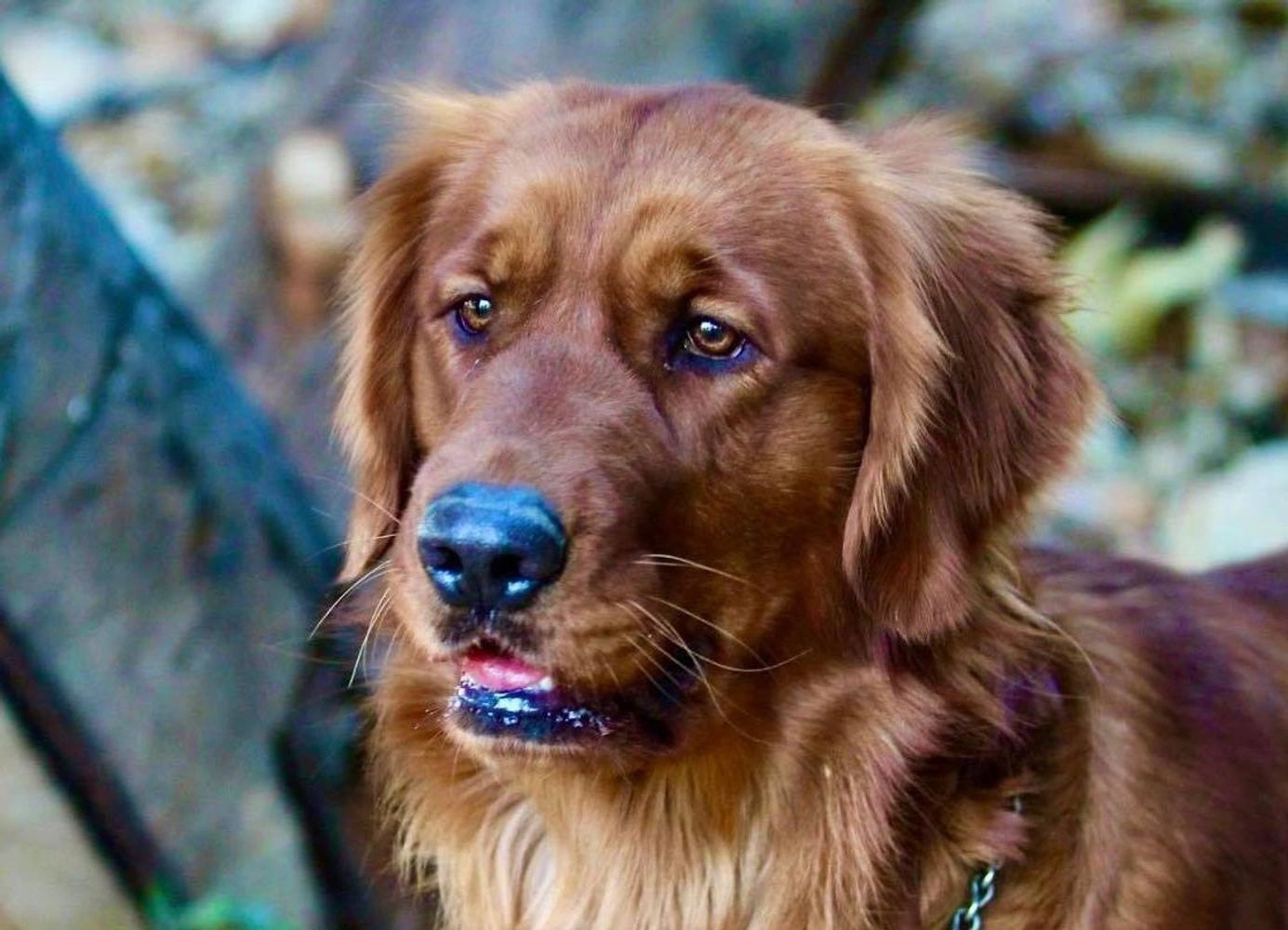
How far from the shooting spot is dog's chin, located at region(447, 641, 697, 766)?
2.88 m

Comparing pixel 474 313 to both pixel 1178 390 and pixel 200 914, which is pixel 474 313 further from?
pixel 1178 390

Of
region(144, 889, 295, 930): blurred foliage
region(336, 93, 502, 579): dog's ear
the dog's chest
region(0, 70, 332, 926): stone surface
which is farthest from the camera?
region(144, 889, 295, 930): blurred foliage

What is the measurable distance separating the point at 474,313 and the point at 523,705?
2.50 ft

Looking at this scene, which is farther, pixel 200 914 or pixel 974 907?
pixel 200 914

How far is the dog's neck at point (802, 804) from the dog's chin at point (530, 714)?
4.3 inches

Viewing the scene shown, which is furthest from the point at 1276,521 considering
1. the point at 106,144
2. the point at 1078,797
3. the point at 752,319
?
the point at 106,144

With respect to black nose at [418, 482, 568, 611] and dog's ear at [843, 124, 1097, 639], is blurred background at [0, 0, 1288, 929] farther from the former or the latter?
black nose at [418, 482, 568, 611]

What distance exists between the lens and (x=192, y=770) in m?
4.23

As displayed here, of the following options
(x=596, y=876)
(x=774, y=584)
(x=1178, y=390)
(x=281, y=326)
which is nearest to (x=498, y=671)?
(x=774, y=584)

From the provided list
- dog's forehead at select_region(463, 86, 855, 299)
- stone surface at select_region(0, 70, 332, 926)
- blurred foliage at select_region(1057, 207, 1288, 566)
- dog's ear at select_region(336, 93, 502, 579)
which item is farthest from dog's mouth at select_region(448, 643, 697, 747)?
blurred foliage at select_region(1057, 207, 1288, 566)

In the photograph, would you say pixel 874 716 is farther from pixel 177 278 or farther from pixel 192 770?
pixel 177 278

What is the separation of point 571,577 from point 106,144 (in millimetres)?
6754

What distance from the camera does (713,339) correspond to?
3002 mm

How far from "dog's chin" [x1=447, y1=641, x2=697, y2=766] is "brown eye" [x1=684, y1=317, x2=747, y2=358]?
583mm
